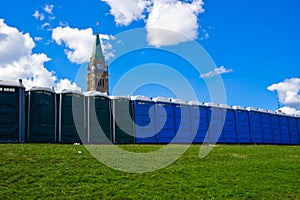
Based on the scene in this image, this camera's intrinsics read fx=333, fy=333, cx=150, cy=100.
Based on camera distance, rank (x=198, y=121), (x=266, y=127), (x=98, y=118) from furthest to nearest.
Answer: (x=266, y=127) < (x=198, y=121) < (x=98, y=118)

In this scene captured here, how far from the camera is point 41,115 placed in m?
20.3

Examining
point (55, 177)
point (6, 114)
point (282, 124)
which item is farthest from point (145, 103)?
point (282, 124)

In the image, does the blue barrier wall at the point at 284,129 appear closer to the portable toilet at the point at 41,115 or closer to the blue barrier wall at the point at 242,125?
the blue barrier wall at the point at 242,125

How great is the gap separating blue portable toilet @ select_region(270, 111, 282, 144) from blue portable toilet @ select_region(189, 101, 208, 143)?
432 inches

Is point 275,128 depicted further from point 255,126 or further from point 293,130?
point 293,130

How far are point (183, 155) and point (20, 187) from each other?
864 centimetres

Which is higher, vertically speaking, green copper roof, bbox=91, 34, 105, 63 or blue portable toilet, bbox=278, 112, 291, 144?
green copper roof, bbox=91, 34, 105, 63

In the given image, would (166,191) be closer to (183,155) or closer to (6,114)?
(183,155)

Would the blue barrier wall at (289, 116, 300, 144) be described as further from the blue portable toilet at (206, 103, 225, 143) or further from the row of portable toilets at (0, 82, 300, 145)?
the blue portable toilet at (206, 103, 225, 143)

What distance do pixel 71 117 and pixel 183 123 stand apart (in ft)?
31.9

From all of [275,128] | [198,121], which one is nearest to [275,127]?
[275,128]

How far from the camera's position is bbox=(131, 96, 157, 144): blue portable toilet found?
24.4 m

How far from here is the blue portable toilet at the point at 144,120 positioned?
24391mm

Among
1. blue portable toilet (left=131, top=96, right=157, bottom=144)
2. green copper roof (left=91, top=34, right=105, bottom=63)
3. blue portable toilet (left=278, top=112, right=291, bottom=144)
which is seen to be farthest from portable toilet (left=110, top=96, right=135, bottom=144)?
green copper roof (left=91, top=34, right=105, bottom=63)
